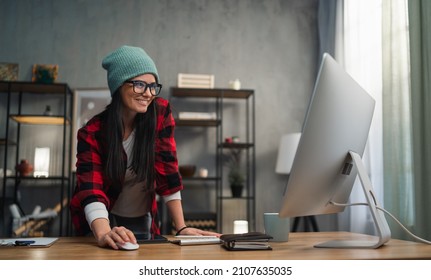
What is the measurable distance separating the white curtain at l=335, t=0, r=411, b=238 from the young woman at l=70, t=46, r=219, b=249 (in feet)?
6.24

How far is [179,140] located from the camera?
476cm

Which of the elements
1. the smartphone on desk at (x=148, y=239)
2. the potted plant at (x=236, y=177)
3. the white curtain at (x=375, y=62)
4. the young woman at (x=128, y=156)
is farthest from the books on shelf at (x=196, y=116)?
the smartphone on desk at (x=148, y=239)

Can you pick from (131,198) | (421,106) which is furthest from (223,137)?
(131,198)

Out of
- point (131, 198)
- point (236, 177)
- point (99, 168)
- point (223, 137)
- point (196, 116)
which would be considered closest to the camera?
point (99, 168)

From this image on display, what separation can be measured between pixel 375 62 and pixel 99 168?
110 inches

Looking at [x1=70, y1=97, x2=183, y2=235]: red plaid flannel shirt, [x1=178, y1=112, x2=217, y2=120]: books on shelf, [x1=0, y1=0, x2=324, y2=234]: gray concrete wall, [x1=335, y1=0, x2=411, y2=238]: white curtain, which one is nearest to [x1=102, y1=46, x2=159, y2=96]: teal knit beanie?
[x1=70, y1=97, x2=183, y2=235]: red plaid flannel shirt

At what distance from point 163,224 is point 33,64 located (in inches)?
80.6

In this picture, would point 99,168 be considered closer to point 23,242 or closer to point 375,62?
point 23,242

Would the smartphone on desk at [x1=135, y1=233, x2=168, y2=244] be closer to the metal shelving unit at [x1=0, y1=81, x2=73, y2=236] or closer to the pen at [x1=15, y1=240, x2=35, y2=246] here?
the pen at [x1=15, y1=240, x2=35, y2=246]

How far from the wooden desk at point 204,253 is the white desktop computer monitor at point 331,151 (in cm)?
9

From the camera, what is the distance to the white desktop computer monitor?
1.18 metres

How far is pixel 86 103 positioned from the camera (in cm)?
465

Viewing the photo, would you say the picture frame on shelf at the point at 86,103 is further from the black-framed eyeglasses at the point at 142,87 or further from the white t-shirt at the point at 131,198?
the black-framed eyeglasses at the point at 142,87
